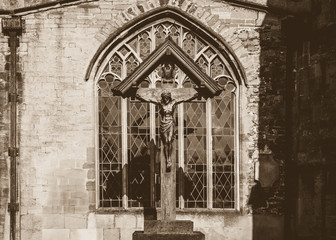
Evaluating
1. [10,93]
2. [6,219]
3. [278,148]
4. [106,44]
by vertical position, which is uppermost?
[106,44]

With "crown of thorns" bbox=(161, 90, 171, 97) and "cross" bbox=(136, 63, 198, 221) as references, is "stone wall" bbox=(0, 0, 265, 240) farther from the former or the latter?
"crown of thorns" bbox=(161, 90, 171, 97)

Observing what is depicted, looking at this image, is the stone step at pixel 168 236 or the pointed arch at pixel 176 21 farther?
the pointed arch at pixel 176 21

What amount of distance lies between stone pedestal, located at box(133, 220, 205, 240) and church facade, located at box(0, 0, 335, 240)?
2.39m

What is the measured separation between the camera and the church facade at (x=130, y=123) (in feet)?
42.6

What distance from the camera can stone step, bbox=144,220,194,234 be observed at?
1065cm

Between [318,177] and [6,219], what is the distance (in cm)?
564

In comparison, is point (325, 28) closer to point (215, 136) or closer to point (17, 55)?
point (215, 136)

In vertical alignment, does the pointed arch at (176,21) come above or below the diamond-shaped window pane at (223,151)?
above

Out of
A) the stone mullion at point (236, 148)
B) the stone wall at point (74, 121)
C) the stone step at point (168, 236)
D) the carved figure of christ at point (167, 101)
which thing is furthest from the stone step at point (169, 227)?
the stone mullion at point (236, 148)

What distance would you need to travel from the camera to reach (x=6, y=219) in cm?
1288

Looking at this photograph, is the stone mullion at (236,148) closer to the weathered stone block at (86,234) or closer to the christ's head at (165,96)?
the weathered stone block at (86,234)

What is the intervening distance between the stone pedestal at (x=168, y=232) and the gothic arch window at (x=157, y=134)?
249 centimetres

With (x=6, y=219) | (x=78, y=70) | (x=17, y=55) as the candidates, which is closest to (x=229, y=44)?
(x=78, y=70)

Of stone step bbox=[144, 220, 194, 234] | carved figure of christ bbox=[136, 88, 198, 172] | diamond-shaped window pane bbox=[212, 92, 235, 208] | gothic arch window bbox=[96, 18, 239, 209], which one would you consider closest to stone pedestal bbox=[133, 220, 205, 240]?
stone step bbox=[144, 220, 194, 234]
